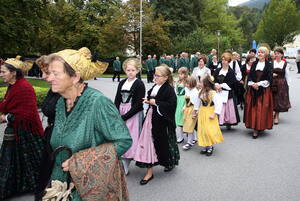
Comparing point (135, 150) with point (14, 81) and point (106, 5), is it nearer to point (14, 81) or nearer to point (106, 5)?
point (14, 81)

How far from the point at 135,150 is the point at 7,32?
1364 centimetres

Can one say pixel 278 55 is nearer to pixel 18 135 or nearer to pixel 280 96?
pixel 280 96

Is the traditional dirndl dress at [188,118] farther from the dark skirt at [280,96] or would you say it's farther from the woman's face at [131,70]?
the dark skirt at [280,96]

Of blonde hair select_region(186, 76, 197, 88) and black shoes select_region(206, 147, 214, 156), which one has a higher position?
blonde hair select_region(186, 76, 197, 88)

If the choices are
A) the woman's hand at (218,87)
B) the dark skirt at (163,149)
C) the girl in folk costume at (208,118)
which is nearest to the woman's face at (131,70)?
the dark skirt at (163,149)

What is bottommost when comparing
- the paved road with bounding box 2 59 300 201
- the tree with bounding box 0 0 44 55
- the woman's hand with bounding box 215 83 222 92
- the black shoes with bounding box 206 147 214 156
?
the paved road with bounding box 2 59 300 201

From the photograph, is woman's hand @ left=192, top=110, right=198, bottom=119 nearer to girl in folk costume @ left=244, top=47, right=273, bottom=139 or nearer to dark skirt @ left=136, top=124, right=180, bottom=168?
girl in folk costume @ left=244, top=47, right=273, bottom=139

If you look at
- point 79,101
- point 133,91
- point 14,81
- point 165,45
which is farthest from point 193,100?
point 165,45

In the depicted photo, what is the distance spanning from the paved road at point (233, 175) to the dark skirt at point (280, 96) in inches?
72.6

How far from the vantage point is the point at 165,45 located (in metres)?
36.8

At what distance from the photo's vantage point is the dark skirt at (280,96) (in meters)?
8.95

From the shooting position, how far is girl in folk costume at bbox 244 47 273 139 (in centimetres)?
718

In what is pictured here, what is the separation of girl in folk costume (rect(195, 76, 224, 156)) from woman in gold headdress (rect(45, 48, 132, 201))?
4.16m

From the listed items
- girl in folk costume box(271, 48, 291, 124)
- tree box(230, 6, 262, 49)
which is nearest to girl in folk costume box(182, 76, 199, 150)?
girl in folk costume box(271, 48, 291, 124)
